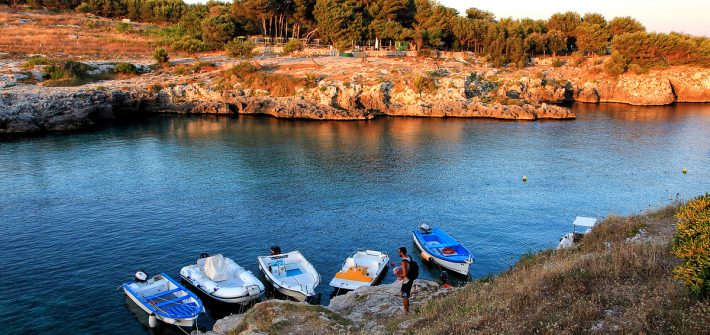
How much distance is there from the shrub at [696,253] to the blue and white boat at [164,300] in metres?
22.0

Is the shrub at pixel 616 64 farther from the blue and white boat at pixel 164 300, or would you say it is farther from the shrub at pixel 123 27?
the shrub at pixel 123 27

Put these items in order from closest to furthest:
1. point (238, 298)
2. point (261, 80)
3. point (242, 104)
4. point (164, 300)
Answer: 1. point (164, 300)
2. point (238, 298)
3. point (242, 104)
4. point (261, 80)

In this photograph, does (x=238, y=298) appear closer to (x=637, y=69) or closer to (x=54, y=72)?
(x=54, y=72)

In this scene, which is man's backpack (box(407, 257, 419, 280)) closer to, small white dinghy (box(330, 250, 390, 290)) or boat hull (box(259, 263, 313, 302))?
small white dinghy (box(330, 250, 390, 290))

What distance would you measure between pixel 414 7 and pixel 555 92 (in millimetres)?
49675

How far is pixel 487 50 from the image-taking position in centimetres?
13538

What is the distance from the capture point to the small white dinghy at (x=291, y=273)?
1125 inches

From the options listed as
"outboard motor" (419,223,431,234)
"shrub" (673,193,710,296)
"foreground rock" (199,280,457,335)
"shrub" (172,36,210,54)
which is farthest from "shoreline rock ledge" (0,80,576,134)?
"shrub" (673,193,710,296)

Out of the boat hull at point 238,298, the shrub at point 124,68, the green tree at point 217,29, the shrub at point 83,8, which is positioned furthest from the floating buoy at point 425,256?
the shrub at point 83,8

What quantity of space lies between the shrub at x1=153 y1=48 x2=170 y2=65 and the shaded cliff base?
104 metres

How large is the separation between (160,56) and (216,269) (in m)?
97.3

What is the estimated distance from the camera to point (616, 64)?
122m

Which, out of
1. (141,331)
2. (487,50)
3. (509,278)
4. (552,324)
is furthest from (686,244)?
(487,50)

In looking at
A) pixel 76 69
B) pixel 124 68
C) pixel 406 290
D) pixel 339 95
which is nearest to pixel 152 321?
pixel 406 290
